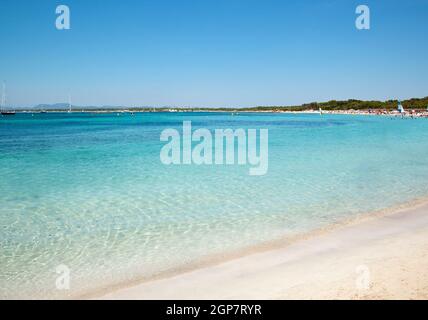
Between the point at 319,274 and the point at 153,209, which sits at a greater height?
the point at 153,209

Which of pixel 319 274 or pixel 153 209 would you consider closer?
pixel 319 274

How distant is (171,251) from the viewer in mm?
6840

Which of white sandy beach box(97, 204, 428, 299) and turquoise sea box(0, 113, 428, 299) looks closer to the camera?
white sandy beach box(97, 204, 428, 299)

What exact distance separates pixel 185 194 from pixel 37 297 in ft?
21.1

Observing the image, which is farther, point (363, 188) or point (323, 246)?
point (363, 188)

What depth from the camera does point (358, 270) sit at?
5.59 metres

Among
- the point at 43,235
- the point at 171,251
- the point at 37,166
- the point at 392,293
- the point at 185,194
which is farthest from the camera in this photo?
the point at 37,166

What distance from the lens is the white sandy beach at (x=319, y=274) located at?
193 inches

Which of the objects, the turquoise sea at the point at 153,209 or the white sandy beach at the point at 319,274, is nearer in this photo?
the white sandy beach at the point at 319,274

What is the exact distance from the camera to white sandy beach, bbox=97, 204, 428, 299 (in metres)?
4.91

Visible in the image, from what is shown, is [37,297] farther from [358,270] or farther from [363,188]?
[363,188]

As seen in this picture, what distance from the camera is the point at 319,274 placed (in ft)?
18.1
